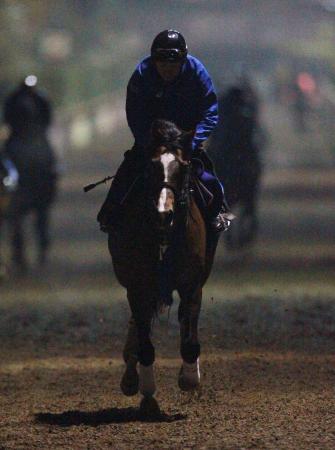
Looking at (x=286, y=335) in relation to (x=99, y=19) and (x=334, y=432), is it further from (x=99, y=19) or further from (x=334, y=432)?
(x=99, y=19)

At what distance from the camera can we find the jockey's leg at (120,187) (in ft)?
30.6

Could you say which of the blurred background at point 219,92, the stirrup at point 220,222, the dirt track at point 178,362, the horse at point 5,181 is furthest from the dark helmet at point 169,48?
the horse at point 5,181

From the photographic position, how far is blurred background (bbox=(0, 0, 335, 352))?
60.9 ft

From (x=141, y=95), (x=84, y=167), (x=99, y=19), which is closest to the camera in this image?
(x=141, y=95)

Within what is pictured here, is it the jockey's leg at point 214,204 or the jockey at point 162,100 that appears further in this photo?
the jockey's leg at point 214,204

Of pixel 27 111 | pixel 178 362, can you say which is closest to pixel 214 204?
pixel 178 362

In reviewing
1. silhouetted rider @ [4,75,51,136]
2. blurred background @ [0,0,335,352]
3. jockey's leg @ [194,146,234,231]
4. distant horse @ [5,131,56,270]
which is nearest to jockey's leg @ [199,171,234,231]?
jockey's leg @ [194,146,234,231]

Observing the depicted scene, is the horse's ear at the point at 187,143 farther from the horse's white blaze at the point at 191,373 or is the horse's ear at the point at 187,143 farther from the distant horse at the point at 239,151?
the distant horse at the point at 239,151

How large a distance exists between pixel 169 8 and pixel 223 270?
51.1 meters

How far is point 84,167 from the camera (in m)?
39.8

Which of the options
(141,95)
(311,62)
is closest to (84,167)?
(311,62)

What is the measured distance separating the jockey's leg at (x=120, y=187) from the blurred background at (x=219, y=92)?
14.2 feet

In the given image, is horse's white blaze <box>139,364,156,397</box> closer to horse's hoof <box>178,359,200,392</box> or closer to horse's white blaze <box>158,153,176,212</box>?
horse's hoof <box>178,359,200,392</box>

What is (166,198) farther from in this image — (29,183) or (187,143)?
(29,183)
